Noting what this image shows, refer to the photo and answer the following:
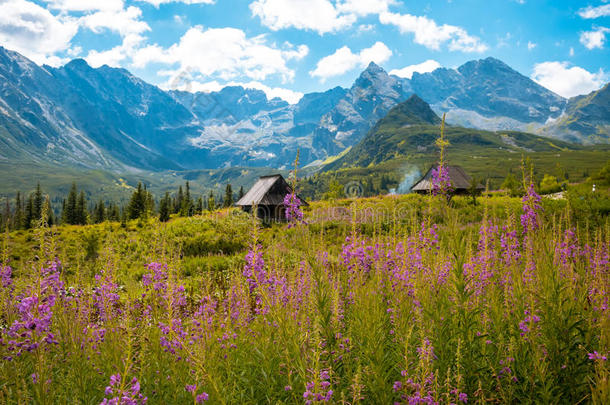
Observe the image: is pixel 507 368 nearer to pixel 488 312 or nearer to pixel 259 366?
pixel 488 312

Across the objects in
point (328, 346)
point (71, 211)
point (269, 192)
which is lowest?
point (71, 211)

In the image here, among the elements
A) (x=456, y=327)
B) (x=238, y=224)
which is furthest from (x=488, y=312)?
(x=238, y=224)

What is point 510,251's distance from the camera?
6.20 meters

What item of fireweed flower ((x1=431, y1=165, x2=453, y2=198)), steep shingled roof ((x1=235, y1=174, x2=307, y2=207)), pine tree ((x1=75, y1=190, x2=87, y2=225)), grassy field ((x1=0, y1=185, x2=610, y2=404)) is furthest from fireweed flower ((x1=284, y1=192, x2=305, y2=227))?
pine tree ((x1=75, y1=190, x2=87, y2=225))

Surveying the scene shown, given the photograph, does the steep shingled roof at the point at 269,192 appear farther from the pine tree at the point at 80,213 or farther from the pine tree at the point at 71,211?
the pine tree at the point at 71,211

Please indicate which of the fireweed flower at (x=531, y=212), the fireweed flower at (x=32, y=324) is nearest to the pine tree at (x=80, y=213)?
the fireweed flower at (x=32, y=324)

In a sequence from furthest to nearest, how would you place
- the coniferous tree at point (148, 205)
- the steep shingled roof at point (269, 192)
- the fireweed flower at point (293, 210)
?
1. the steep shingled roof at point (269, 192)
2. the coniferous tree at point (148, 205)
3. the fireweed flower at point (293, 210)

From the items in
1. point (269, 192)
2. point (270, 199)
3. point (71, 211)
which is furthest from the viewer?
point (71, 211)

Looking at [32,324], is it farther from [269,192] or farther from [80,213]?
[80,213]

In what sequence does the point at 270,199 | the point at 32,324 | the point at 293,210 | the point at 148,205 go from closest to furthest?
the point at 32,324, the point at 293,210, the point at 270,199, the point at 148,205

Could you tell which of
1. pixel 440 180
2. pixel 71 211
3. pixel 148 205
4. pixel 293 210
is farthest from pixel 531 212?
pixel 71 211

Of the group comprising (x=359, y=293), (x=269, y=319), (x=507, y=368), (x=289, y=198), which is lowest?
(x=507, y=368)

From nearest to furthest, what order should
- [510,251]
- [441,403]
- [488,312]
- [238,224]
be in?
[441,403]
[488,312]
[510,251]
[238,224]

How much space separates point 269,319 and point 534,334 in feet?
10.4
